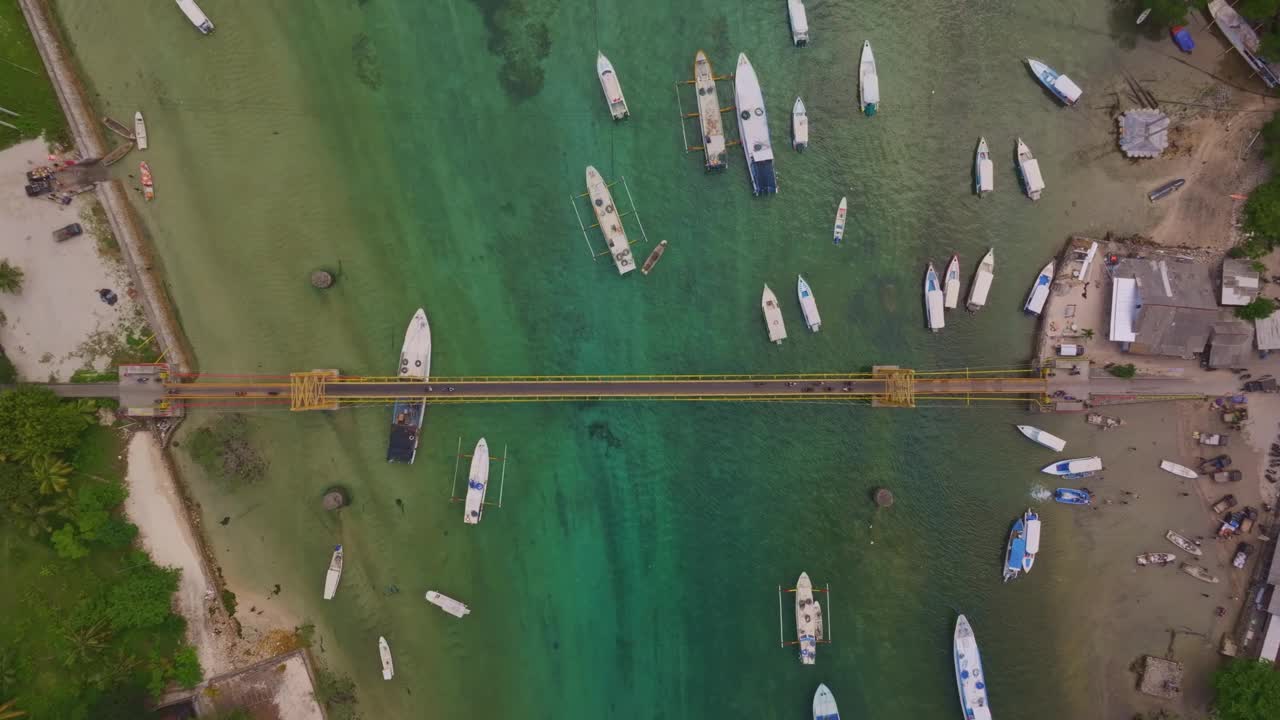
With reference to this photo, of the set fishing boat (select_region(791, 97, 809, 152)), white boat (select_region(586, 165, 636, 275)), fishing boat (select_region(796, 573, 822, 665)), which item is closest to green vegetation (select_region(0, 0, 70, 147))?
white boat (select_region(586, 165, 636, 275))

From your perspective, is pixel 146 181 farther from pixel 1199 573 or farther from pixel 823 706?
pixel 1199 573

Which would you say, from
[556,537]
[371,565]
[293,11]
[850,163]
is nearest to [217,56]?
[293,11]

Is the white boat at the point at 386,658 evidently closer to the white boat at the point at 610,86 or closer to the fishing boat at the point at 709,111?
the white boat at the point at 610,86

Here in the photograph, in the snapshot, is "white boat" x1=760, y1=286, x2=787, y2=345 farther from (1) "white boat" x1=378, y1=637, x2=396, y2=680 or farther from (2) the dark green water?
(1) "white boat" x1=378, y1=637, x2=396, y2=680

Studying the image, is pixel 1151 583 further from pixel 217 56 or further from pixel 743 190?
pixel 217 56

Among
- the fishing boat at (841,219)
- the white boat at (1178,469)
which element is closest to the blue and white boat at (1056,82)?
the fishing boat at (841,219)

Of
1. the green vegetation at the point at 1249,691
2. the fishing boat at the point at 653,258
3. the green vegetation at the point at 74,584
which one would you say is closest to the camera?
the green vegetation at the point at 1249,691
